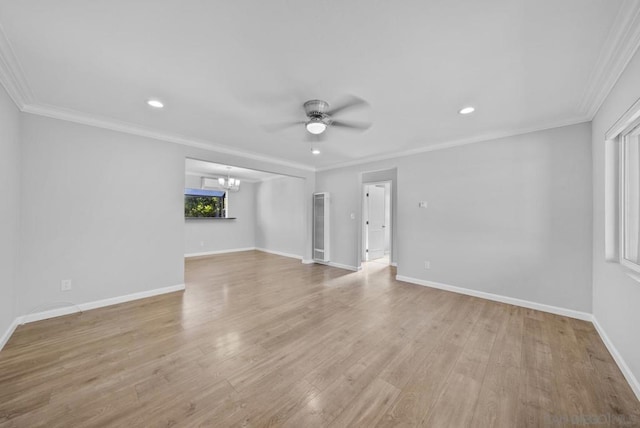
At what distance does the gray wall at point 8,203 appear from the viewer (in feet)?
7.02

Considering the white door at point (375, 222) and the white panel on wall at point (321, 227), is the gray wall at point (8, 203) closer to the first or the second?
the white panel on wall at point (321, 227)

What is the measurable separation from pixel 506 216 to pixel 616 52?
2.09 m

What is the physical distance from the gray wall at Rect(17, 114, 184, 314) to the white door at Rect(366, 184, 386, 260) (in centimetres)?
442

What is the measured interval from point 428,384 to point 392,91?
8.41 feet

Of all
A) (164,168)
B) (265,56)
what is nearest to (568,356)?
(265,56)

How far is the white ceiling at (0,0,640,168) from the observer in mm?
1384

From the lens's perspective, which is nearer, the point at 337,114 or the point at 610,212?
the point at 610,212

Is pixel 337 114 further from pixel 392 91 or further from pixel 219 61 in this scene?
pixel 219 61

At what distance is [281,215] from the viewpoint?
724 cm

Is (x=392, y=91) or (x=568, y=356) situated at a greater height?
(x=392, y=91)

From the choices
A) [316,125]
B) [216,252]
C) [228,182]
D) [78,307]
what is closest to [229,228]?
[216,252]

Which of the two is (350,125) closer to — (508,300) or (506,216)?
(506,216)

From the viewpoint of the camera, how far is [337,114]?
269 centimetres

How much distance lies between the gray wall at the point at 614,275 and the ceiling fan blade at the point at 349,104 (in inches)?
77.8
